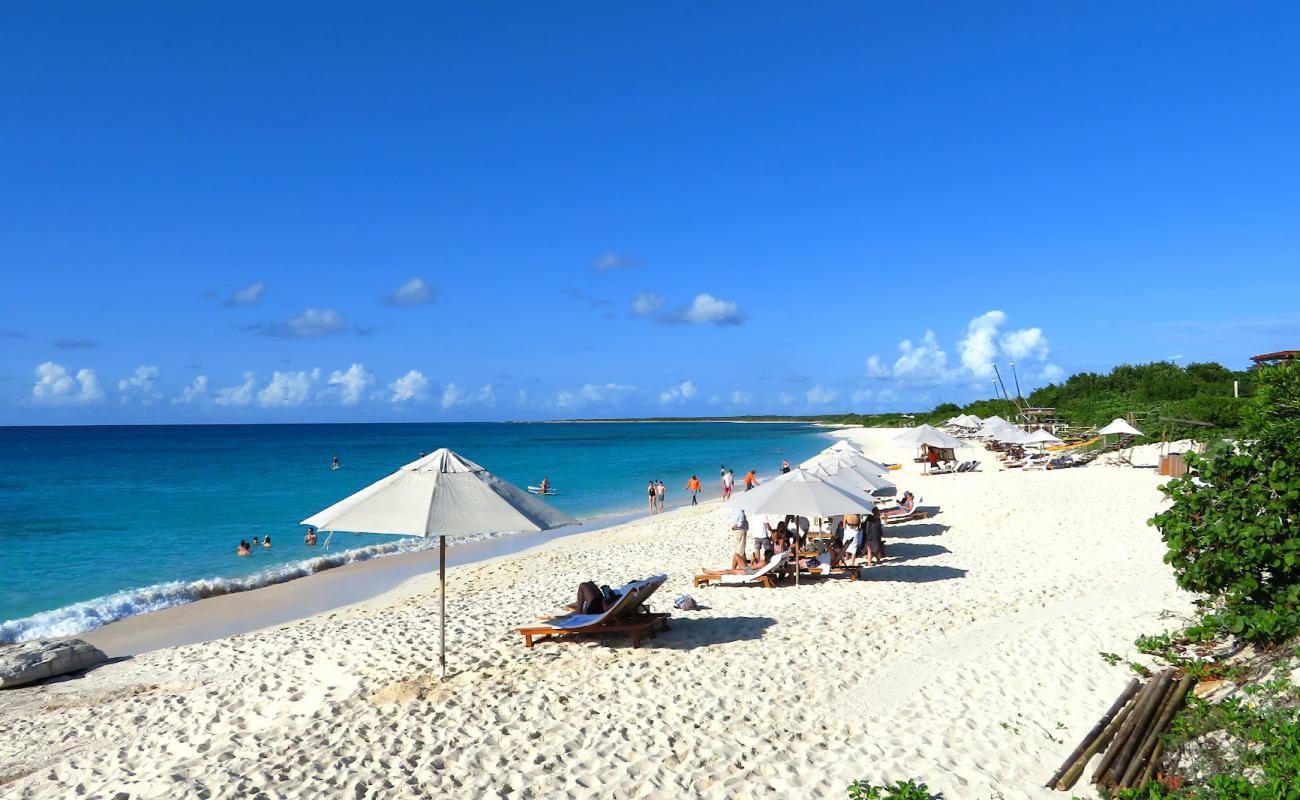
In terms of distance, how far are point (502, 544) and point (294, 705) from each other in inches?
564

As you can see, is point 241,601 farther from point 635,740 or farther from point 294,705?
point 635,740

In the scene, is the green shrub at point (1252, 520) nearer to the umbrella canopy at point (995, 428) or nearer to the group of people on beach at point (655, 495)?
the group of people on beach at point (655, 495)

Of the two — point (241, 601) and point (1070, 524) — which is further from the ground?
point (1070, 524)

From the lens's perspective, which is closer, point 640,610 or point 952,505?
point 640,610

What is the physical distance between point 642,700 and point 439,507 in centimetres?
255

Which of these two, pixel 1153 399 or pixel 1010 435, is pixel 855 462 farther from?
pixel 1153 399

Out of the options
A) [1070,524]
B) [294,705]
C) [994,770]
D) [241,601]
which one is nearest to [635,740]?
[994,770]

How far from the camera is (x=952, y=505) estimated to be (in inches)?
771

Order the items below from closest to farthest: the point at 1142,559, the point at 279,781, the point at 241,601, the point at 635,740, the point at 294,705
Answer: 1. the point at 279,781
2. the point at 635,740
3. the point at 294,705
4. the point at 1142,559
5. the point at 241,601

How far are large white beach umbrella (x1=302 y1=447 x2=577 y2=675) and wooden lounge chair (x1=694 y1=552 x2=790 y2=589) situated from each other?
4.73m

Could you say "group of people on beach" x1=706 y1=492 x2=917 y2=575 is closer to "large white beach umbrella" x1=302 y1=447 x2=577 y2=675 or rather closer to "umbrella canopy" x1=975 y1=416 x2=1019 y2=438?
"large white beach umbrella" x1=302 y1=447 x2=577 y2=675

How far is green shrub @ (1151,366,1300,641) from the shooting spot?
6090 millimetres

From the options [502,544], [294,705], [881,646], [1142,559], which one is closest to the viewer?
[294,705]

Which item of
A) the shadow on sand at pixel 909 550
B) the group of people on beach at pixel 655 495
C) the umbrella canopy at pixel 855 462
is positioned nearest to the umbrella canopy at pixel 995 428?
the group of people on beach at pixel 655 495
